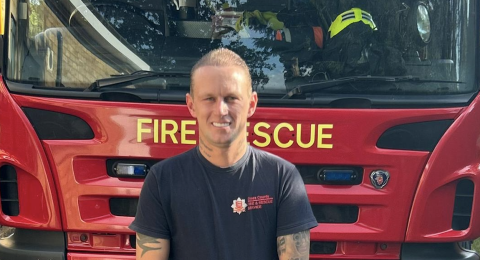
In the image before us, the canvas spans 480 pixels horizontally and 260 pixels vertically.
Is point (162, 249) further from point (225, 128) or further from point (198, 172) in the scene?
point (225, 128)

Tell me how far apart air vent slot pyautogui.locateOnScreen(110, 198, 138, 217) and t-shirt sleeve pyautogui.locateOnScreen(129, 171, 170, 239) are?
4.11ft

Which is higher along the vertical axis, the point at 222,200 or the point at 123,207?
the point at 222,200

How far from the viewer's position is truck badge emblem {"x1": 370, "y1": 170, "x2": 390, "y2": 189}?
334 cm

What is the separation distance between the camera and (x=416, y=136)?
3.33 metres

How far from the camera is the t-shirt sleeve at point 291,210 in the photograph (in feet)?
7.11

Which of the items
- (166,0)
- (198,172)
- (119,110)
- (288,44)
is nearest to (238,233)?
(198,172)

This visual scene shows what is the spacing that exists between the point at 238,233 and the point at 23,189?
1.74 m

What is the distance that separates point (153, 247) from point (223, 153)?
42cm

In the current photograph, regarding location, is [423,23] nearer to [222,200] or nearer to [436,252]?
[436,252]

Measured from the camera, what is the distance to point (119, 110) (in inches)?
128

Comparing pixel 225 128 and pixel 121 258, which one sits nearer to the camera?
pixel 225 128

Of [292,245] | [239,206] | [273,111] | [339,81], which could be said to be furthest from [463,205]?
[239,206]

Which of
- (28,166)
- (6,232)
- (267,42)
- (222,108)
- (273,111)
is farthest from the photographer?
(6,232)

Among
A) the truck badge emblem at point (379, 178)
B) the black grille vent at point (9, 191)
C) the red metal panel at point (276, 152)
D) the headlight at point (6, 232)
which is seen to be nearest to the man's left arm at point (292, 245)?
the red metal panel at point (276, 152)
